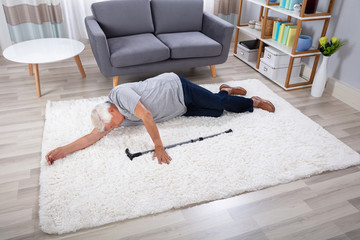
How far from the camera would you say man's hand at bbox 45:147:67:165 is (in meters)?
2.19

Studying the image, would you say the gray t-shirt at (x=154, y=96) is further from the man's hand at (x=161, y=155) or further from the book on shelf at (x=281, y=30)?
the book on shelf at (x=281, y=30)

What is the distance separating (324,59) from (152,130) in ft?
6.61

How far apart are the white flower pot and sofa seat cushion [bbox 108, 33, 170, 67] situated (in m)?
1.60

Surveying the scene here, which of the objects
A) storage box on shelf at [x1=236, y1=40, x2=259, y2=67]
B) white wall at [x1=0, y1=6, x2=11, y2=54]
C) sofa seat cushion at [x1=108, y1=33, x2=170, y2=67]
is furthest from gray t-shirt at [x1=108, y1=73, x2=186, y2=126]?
white wall at [x1=0, y1=6, x2=11, y2=54]

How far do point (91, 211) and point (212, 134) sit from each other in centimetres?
117

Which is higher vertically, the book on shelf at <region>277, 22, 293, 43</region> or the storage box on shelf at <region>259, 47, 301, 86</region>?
the book on shelf at <region>277, 22, 293, 43</region>

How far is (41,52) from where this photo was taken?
313cm

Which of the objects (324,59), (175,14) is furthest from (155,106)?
(324,59)

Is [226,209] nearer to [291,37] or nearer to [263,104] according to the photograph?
[263,104]

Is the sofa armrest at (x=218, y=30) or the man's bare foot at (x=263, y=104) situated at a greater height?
the sofa armrest at (x=218, y=30)

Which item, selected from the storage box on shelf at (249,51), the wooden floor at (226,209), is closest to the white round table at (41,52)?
the wooden floor at (226,209)

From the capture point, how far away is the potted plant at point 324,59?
2936 millimetres

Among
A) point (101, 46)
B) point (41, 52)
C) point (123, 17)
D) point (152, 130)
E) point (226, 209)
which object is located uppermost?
point (123, 17)

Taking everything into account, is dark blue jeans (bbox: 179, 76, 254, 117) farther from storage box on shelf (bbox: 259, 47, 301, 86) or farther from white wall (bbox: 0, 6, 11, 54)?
white wall (bbox: 0, 6, 11, 54)
